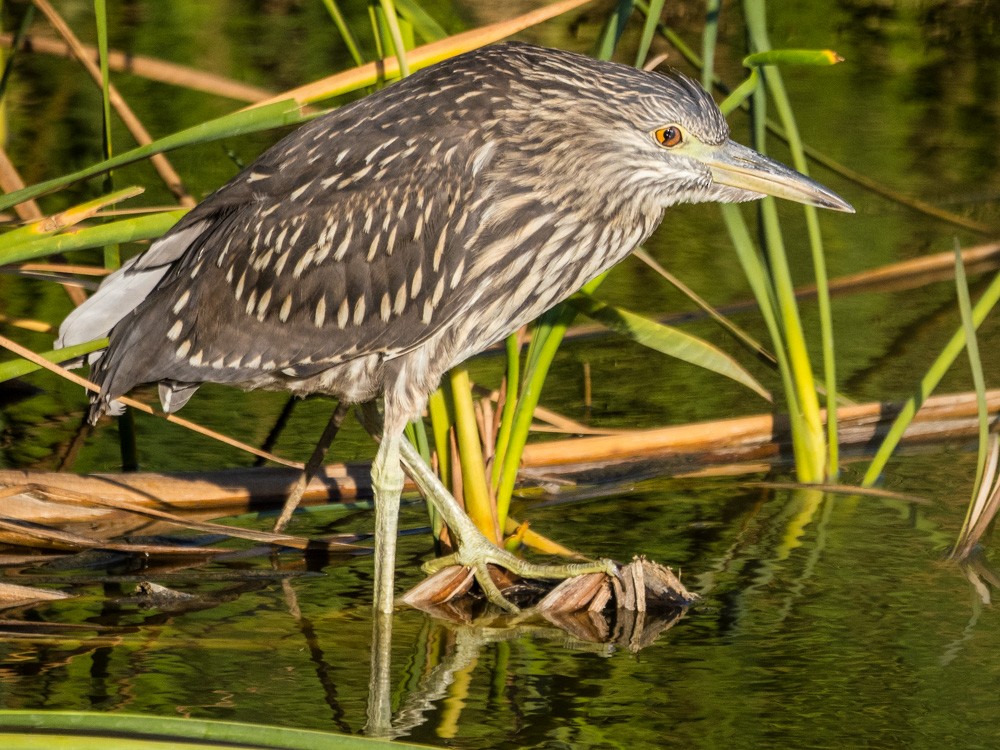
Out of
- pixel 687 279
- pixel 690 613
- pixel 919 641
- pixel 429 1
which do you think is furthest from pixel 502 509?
pixel 429 1

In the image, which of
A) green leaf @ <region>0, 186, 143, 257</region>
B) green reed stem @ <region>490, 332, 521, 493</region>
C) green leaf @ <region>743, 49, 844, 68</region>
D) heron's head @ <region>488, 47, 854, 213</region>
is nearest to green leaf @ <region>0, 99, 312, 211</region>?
green leaf @ <region>0, 186, 143, 257</region>

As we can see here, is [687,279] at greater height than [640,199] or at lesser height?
lesser

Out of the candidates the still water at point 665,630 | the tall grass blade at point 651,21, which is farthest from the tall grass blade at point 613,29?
the still water at point 665,630

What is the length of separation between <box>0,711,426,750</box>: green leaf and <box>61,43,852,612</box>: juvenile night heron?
1543 millimetres

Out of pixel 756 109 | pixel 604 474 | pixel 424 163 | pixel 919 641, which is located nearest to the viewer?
pixel 919 641

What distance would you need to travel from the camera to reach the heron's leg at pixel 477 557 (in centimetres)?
430

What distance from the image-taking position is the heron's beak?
430 cm

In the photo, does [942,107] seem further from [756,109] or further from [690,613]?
[690,613]

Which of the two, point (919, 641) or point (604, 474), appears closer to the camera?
point (919, 641)

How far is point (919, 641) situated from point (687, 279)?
3413 millimetres

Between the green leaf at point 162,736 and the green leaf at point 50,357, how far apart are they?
178 centimetres

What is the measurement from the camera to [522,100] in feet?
14.6

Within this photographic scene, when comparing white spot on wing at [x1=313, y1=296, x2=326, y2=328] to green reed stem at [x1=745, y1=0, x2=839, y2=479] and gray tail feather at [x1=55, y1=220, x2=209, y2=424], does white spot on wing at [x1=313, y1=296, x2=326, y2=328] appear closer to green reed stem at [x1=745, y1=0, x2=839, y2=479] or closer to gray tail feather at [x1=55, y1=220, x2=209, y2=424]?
gray tail feather at [x1=55, y1=220, x2=209, y2=424]

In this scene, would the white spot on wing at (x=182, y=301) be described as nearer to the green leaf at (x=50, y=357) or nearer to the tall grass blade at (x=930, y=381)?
the green leaf at (x=50, y=357)
